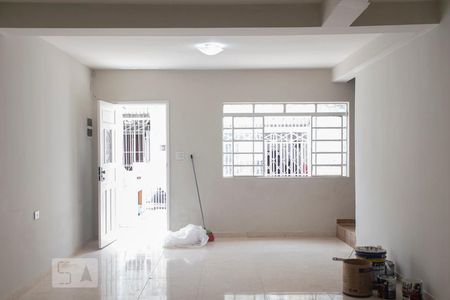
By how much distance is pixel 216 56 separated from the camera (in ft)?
18.9

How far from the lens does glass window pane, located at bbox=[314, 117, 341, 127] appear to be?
22.8 feet

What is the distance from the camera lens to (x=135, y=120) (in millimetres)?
8773

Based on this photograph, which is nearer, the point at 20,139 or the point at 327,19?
the point at 327,19

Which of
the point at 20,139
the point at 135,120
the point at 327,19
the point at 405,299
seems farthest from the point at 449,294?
the point at 135,120

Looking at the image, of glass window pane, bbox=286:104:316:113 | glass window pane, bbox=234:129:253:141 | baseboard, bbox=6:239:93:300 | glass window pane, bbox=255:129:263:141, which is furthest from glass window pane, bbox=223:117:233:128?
baseboard, bbox=6:239:93:300

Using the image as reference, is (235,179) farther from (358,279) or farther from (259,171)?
(358,279)

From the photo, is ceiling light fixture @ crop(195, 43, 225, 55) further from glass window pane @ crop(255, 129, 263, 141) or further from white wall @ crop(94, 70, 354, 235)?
glass window pane @ crop(255, 129, 263, 141)

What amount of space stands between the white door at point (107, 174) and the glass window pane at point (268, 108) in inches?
84.1

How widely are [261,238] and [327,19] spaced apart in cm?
395

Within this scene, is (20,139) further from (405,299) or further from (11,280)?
(405,299)

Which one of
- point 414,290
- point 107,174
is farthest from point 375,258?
point 107,174

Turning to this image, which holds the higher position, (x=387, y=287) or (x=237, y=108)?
(x=237, y=108)

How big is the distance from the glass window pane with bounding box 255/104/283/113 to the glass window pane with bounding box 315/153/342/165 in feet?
3.06

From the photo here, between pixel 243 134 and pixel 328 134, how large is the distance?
1.29 metres
